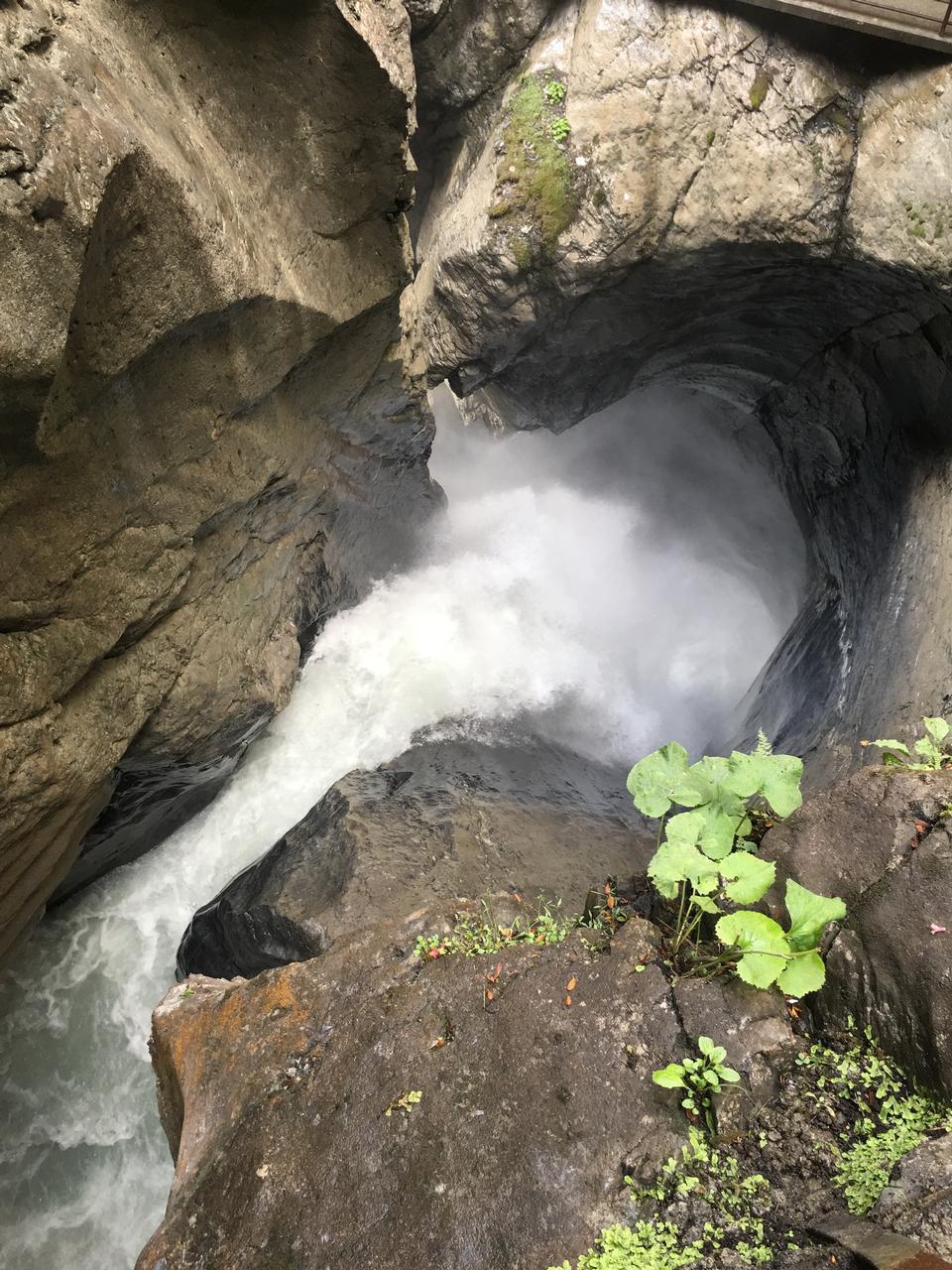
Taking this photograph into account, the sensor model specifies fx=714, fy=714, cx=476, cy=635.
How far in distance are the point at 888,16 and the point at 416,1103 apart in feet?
21.6

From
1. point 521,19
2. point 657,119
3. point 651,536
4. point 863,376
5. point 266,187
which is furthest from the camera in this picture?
point 651,536

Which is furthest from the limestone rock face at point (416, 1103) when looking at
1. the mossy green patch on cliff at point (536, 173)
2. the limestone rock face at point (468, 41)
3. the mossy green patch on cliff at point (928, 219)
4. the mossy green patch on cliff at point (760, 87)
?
the limestone rock face at point (468, 41)

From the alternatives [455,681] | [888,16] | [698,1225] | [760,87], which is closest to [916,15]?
[888,16]

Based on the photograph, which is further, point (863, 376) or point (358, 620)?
point (358, 620)

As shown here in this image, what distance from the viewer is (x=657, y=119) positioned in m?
→ 5.06

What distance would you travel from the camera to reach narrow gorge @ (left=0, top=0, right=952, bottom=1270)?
226 cm

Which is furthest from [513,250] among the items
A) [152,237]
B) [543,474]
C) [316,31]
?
[543,474]

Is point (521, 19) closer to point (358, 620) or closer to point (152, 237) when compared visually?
point (152, 237)

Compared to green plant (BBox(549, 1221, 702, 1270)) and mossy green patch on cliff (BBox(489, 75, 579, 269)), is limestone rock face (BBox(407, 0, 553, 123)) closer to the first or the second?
mossy green patch on cliff (BBox(489, 75, 579, 269))

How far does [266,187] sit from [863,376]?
15.5 ft

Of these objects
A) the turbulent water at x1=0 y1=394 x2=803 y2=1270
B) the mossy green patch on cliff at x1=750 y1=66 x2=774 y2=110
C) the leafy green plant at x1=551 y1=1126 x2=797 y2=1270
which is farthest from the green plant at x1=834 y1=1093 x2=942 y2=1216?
the mossy green patch on cliff at x1=750 y1=66 x2=774 y2=110

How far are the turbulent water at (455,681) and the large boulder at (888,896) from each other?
175 inches

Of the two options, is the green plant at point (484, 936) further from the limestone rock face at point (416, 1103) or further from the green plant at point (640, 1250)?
the green plant at point (640, 1250)

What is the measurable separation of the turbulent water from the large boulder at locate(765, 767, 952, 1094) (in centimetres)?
444
